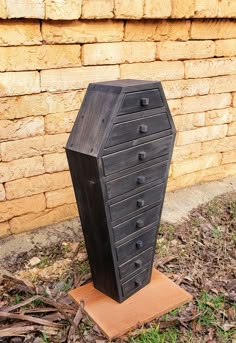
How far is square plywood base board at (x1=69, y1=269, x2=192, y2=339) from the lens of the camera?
2.36m

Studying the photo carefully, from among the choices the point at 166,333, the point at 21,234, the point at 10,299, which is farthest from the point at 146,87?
the point at 21,234

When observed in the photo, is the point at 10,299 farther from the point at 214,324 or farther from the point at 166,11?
the point at 166,11

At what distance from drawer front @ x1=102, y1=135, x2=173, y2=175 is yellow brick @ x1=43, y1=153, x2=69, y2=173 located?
4.49ft

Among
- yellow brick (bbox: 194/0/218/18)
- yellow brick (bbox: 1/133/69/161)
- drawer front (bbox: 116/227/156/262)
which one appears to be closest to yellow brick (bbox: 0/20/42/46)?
yellow brick (bbox: 1/133/69/161)

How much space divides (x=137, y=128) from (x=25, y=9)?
148cm

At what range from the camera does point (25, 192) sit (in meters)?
3.33

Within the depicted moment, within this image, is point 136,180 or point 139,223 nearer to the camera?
point 136,180

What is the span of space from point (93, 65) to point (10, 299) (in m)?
2.18

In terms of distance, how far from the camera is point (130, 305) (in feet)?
8.29

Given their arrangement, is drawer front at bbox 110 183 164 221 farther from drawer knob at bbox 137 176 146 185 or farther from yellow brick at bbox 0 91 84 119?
yellow brick at bbox 0 91 84 119

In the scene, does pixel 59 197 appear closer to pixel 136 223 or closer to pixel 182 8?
pixel 136 223

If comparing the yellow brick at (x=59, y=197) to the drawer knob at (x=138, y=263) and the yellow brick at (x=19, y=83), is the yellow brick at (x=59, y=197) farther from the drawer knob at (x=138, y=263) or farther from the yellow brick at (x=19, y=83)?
the drawer knob at (x=138, y=263)

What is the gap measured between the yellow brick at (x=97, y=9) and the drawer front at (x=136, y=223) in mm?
1805

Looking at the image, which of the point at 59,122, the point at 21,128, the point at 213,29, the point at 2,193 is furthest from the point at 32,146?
the point at 213,29
